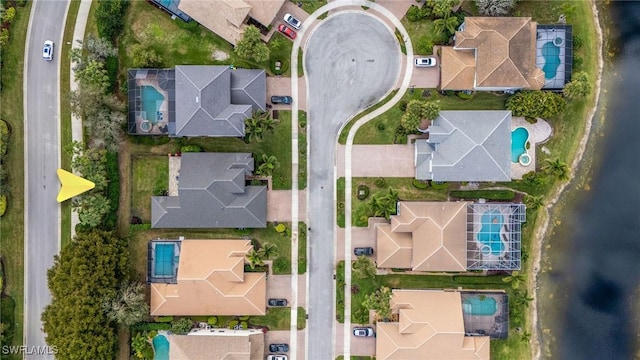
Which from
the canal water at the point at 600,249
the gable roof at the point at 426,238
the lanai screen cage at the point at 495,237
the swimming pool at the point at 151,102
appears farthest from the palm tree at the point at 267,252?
the canal water at the point at 600,249

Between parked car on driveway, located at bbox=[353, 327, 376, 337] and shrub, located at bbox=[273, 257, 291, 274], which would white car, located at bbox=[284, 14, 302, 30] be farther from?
parked car on driveway, located at bbox=[353, 327, 376, 337]

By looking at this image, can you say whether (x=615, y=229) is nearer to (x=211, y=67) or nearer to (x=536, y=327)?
(x=536, y=327)

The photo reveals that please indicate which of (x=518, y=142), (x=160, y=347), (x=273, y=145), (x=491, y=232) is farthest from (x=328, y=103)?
(x=160, y=347)

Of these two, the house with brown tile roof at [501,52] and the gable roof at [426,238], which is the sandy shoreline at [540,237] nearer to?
the house with brown tile roof at [501,52]

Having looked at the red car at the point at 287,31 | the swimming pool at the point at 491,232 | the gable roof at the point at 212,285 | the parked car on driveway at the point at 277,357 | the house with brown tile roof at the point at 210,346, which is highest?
the red car at the point at 287,31

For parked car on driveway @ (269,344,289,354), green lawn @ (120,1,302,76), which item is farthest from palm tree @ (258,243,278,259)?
green lawn @ (120,1,302,76)

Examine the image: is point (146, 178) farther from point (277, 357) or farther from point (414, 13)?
point (414, 13)

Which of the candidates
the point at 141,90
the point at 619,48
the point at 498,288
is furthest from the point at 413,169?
A: the point at 141,90
